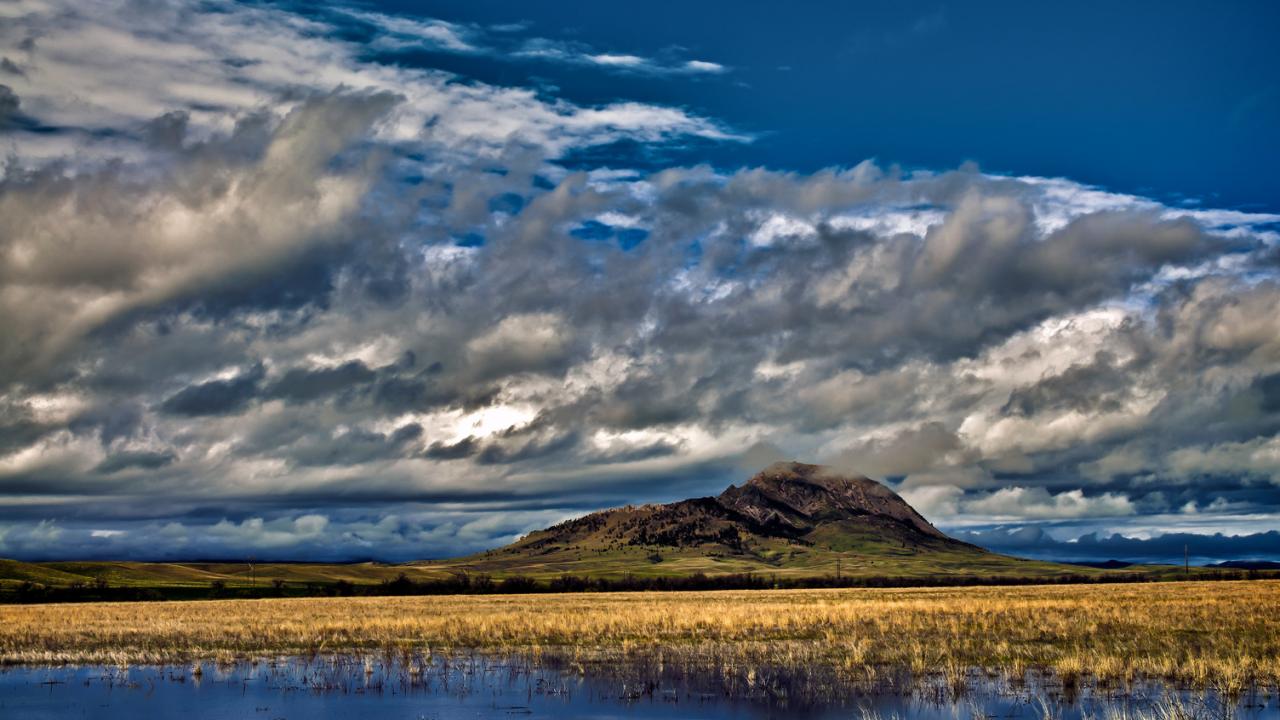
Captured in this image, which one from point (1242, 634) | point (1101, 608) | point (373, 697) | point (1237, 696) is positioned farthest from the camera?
point (1101, 608)

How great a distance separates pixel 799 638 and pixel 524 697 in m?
17.9

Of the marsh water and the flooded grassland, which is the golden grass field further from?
the marsh water

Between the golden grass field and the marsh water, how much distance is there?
3113mm

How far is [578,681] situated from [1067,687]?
1308 cm

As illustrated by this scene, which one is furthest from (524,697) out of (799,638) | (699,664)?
(799,638)

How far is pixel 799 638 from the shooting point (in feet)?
145

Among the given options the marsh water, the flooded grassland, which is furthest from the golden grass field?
the marsh water

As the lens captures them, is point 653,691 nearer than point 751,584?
Yes

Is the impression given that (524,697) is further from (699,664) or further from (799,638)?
(799,638)

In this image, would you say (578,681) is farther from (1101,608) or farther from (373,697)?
(1101,608)

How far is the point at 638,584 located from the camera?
184 meters

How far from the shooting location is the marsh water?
2542 centimetres

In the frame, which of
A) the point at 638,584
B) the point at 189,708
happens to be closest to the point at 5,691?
the point at 189,708

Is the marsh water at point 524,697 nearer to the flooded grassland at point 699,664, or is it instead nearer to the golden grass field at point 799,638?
the flooded grassland at point 699,664
